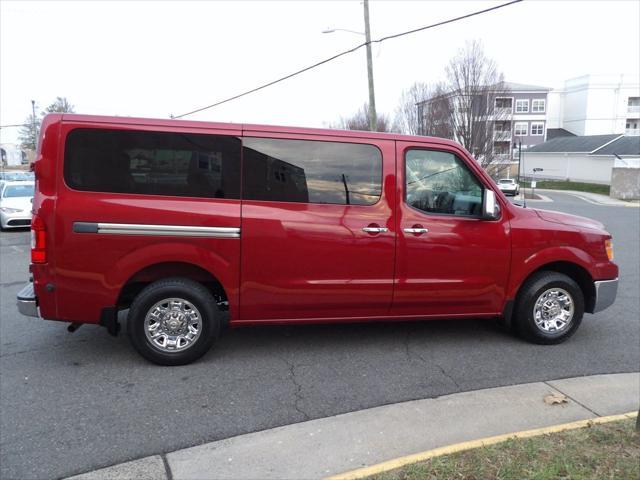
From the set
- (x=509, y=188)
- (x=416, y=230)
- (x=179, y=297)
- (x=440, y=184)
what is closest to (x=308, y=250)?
(x=416, y=230)

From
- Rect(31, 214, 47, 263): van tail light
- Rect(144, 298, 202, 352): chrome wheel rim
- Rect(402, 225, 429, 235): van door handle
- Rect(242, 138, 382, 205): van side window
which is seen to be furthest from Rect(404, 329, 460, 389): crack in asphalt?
Rect(31, 214, 47, 263): van tail light

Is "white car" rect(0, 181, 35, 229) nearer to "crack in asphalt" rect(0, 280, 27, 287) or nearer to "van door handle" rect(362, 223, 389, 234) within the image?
"crack in asphalt" rect(0, 280, 27, 287)

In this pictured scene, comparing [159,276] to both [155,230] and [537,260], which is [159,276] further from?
[537,260]

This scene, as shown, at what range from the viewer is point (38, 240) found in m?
4.16

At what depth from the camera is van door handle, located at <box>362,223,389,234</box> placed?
4.62 meters

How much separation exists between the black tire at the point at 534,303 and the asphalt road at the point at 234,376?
0.11m

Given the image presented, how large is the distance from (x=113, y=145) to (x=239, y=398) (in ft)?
7.47

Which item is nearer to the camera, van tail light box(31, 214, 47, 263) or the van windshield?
van tail light box(31, 214, 47, 263)

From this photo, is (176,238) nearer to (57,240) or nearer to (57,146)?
(57,240)

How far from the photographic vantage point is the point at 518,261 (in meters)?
5.00

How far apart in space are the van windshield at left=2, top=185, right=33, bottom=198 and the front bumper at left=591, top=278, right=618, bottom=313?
1537cm

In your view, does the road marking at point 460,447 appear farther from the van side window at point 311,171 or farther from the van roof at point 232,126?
the van roof at point 232,126

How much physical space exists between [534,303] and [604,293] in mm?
799

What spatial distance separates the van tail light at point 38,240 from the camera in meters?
4.14
